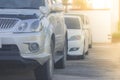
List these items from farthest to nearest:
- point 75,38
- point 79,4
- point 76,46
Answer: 1. point 79,4
2. point 75,38
3. point 76,46

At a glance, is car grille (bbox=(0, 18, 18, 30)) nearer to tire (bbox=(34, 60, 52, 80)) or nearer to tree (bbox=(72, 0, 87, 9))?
tire (bbox=(34, 60, 52, 80))

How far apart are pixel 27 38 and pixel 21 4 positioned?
1.36 meters

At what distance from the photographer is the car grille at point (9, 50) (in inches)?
388

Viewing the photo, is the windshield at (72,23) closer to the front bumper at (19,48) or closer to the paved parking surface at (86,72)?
the paved parking surface at (86,72)

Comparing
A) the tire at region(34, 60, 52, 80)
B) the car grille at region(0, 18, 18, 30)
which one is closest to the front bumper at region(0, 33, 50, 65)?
the car grille at region(0, 18, 18, 30)

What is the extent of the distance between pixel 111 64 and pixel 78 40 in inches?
73.6

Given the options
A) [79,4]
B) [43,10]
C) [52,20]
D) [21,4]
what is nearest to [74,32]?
[52,20]

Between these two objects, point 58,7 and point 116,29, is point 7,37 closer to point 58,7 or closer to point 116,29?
point 58,7

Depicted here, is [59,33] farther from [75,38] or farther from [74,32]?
[74,32]

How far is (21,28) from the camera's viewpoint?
32.8ft

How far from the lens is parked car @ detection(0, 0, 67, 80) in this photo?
9891 millimetres

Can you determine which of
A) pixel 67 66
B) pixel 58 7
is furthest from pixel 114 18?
pixel 58 7

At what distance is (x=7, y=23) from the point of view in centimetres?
1009

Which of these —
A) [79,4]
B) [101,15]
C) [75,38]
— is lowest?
[101,15]
